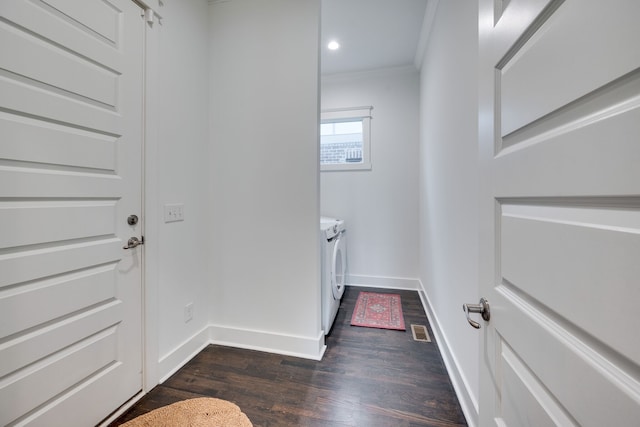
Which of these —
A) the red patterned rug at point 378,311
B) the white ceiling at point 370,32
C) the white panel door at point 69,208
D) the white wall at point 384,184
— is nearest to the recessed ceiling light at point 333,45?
the white ceiling at point 370,32

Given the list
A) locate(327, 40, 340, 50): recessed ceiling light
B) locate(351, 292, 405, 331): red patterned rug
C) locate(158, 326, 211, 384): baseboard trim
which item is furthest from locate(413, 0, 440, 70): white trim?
locate(158, 326, 211, 384): baseboard trim

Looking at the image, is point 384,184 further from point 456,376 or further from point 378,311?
point 456,376

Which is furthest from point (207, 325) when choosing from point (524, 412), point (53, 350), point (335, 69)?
point (335, 69)

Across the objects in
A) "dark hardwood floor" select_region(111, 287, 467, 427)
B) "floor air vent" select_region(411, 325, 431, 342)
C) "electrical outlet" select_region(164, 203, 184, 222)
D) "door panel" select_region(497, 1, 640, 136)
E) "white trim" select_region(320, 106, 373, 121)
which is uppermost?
"white trim" select_region(320, 106, 373, 121)

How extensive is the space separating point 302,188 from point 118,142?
1.12 meters

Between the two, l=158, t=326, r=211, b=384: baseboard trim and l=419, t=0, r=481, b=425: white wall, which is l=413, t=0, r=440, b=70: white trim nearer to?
l=419, t=0, r=481, b=425: white wall

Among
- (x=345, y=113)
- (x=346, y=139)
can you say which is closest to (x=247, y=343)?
(x=346, y=139)

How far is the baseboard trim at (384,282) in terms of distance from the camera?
3303 millimetres

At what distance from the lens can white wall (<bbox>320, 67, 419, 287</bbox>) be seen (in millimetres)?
3287

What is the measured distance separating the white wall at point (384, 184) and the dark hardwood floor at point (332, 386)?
1.35m

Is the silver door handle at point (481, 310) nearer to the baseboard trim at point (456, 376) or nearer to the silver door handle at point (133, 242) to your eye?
the baseboard trim at point (456, 376)

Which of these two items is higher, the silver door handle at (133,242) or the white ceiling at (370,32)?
the white ceiling at (370,32)

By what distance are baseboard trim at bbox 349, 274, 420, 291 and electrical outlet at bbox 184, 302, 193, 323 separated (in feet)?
6.89

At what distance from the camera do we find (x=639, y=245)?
0.32 meters
